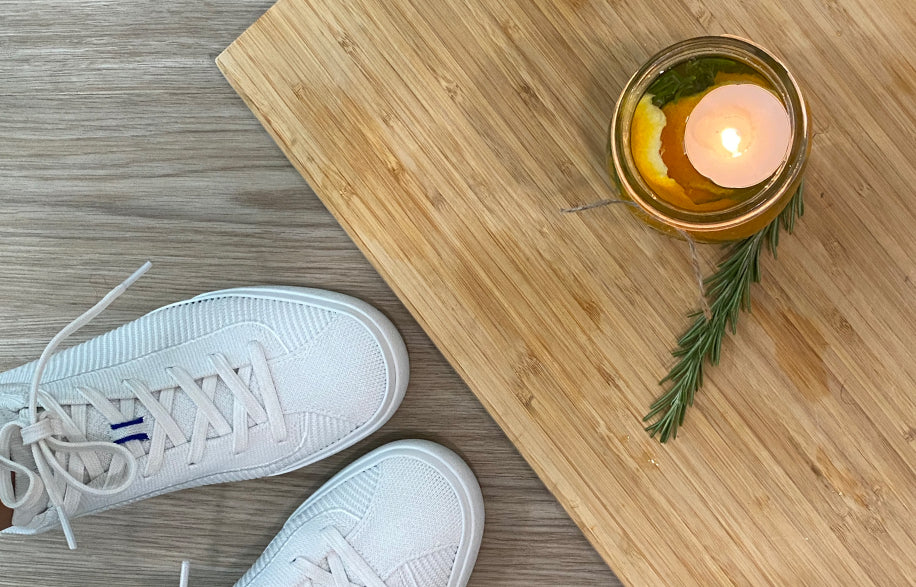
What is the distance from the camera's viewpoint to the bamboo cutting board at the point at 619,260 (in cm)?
55

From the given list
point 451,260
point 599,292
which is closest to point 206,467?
point 451,260

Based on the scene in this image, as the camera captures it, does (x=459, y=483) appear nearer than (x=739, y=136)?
No

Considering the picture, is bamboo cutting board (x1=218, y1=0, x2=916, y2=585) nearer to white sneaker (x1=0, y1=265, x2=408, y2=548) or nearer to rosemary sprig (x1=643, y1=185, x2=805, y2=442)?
rosemary sprig (x1=643, y1=185, x2=805, y2=442)

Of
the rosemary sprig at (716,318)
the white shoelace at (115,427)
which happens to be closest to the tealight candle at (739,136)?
the rosemary sprig at (716,318)

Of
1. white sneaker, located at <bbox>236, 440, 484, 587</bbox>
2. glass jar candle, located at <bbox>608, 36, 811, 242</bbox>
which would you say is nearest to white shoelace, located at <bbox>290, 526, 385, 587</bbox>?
white sneaker, located at <bbox>236, 440, 484, 587</bbox>

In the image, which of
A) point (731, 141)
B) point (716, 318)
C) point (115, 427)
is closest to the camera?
point (731, 141)

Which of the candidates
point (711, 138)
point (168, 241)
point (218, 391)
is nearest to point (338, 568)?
point (218, 391)

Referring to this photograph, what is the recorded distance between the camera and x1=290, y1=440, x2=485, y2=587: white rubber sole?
2.26 feet

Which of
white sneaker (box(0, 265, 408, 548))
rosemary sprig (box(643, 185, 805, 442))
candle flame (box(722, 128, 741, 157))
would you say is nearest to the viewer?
candle flame (box(722, 128, 741, 157))

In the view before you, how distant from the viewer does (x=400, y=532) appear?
695 millimetres

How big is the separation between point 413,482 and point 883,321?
0.49 meters

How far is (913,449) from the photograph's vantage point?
1.81 ft

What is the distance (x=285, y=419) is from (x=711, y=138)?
0.53 metres

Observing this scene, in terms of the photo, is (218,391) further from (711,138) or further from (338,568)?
(711,138)
